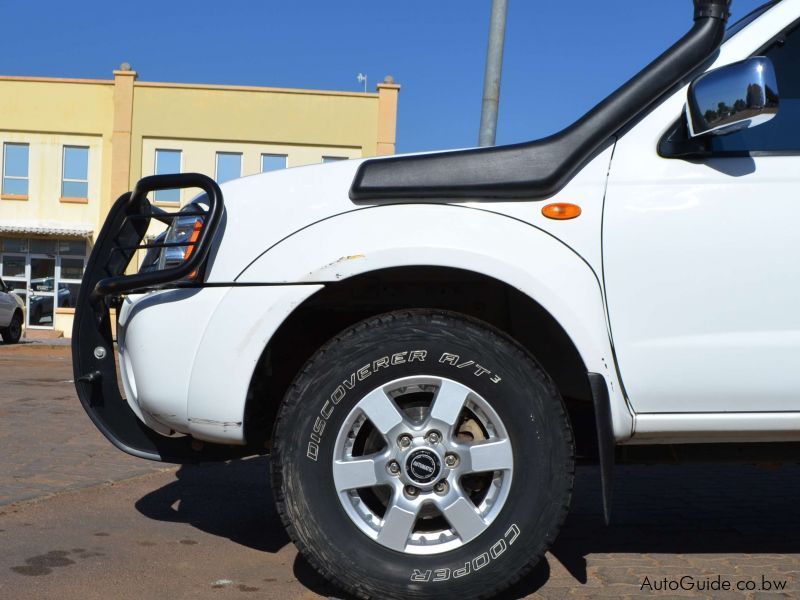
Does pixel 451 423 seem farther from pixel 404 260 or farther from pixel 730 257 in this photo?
pixel 730 257

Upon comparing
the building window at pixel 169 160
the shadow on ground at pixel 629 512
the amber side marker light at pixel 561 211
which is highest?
the building window at pixel 169 160

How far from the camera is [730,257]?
2963mm

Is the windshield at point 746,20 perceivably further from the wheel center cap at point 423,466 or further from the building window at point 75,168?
the building window at point 75,168

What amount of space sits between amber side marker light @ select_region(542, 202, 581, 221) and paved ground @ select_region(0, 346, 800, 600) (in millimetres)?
1270

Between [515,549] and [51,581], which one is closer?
[515,549]

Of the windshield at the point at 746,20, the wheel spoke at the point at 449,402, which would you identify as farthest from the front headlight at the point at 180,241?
the windshield at the point at 746,20

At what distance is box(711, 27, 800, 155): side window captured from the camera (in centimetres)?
315

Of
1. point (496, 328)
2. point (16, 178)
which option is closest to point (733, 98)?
point (496, 328)

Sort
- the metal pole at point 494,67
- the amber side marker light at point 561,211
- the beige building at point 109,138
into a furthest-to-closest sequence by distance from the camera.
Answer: the beige building at point 109,138 → the metal pole at point 494,67 → the amber side marker light at point 561,211

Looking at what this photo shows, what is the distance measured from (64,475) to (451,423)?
10.8ft

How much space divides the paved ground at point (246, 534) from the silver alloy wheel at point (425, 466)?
0.44m

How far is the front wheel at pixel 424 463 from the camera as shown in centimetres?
292

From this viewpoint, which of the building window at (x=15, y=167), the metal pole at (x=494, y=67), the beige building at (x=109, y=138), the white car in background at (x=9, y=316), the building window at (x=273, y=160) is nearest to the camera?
the metal pole at (x=494, y=67)

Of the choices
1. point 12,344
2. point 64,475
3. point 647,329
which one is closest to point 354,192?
point 647,329
